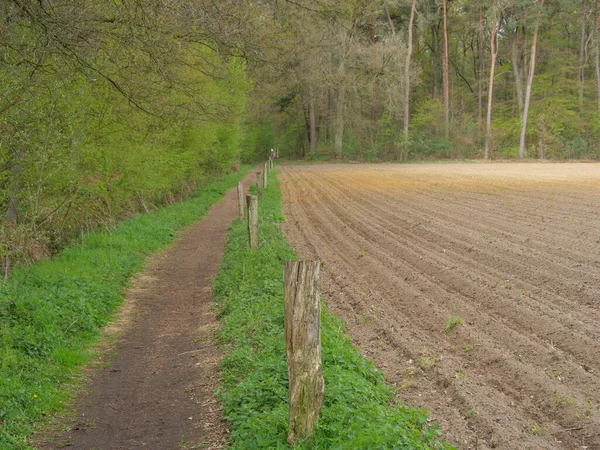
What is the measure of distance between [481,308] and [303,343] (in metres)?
5.14

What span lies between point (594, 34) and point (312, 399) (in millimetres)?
58464

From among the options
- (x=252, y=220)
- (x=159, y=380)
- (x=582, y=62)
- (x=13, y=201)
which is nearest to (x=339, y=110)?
(x=582, y=62)

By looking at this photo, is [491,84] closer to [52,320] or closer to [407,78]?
[407,78]

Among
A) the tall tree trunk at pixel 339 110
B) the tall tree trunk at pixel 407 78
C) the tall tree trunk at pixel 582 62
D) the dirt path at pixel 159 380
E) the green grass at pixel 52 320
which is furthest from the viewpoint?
the tall tree trunk at pixel 582 62

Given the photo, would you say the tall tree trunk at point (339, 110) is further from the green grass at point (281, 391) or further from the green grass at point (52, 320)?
the green grass at point (281, 391)

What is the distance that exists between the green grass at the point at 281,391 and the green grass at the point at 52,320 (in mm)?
1869

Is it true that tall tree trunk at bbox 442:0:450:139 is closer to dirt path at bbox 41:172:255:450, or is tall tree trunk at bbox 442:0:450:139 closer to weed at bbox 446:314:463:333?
dirt path at bbox 41:172:255:450

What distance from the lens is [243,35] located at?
9.52m

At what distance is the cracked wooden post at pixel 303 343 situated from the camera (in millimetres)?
5281

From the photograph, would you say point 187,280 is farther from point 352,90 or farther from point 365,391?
point 352,90

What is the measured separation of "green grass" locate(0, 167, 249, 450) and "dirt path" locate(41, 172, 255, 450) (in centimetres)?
35

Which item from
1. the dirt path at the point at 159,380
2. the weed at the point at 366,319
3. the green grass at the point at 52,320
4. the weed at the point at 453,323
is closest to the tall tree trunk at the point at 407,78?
the green grass at the point at 52,320

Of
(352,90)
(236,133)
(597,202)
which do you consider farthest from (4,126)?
(352,90)

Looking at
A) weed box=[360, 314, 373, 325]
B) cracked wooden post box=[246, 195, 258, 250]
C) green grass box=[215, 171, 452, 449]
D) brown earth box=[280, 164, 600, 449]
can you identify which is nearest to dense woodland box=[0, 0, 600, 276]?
cracked wooden post box=[246, 195, 258, 250]
